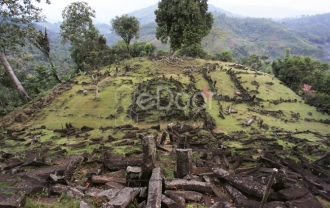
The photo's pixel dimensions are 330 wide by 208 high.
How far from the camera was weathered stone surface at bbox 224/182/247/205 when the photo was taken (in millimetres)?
4812

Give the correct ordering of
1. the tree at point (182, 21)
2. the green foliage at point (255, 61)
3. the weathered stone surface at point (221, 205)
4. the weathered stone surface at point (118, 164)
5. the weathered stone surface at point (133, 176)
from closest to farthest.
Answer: the weathered stone surface at point (221, 205) < the weathered stone surface at point (133, 176) < the weathered stone surface at point (118, 164) < the tree at point (182, 21) < the green foliage at point (255, 61)

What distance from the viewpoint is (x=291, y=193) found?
192 inches

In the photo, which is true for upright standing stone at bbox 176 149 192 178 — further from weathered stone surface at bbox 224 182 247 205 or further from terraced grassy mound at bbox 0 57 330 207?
weathered stone surface at bbox 224 182 247 205

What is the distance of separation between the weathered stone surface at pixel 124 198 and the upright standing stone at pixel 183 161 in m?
1.60

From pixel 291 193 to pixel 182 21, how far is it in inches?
911

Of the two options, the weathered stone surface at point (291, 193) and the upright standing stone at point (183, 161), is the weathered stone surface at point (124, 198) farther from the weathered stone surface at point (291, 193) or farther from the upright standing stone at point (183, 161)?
the weathered stone surface at point (291, 193)

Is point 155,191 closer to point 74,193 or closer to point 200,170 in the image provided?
point 74,193

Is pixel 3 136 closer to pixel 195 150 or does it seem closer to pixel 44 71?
pixel 195 150

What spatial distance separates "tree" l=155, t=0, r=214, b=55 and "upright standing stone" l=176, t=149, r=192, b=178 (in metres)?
21.1

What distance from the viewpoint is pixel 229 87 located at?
2247cm

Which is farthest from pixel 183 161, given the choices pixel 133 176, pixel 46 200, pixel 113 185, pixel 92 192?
pixel 46 200

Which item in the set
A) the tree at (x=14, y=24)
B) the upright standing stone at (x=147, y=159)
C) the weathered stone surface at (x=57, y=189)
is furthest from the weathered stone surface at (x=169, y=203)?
the tree at (x=14, y=24)

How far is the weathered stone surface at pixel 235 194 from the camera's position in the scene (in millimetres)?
4812

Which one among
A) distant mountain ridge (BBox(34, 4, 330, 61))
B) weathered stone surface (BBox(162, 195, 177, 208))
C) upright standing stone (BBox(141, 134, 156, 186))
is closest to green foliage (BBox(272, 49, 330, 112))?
upright standing stone (BBox(141, 134, 156, 186))
